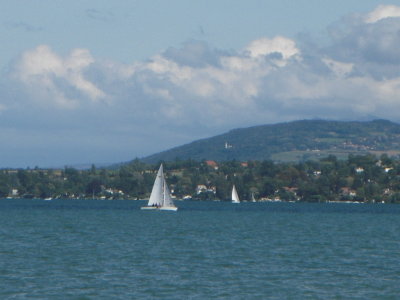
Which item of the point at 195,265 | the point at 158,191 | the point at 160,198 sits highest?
the point at 158,191

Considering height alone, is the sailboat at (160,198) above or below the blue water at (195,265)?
above

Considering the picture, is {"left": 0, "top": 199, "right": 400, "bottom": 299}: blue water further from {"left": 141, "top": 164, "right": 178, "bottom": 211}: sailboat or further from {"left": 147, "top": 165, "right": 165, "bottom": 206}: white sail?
{"left": 141, "top": 164, "right": 178, "bottom": 211}: sailboat

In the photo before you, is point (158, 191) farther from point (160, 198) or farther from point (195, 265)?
point (195, 265)

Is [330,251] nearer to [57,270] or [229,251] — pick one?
[229,251]

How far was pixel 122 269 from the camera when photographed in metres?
47.1

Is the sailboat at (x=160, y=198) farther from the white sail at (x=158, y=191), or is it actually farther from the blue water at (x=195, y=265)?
the blue water at (x=195, y=265)

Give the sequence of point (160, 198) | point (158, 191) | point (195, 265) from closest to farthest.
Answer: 1. point (195, 265)
2. point (158, 191)
3. point (160, 198)

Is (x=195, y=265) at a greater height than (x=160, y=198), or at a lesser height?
lesser

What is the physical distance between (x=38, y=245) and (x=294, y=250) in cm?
1800

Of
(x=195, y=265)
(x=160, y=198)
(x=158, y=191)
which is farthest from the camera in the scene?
(x=160, y=198)

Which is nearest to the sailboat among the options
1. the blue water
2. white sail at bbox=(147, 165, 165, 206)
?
white sail at bbox=(147, 165, 165, 206)

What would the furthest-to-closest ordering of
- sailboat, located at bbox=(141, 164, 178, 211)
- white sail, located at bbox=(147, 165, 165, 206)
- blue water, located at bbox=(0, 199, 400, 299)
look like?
sailboat, located at bbox=(141, 164, 178, 211)
white sail, located at bbox=(147, 165, 165, 206)
blue water, located at bbox=(0, 199, 400, 299)

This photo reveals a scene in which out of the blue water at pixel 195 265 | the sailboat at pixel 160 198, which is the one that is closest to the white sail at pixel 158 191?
the sailboat at pixel 160 198

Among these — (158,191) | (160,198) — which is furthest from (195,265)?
(160,198)
